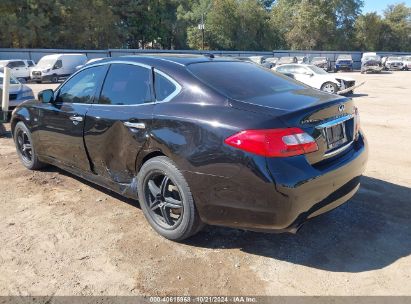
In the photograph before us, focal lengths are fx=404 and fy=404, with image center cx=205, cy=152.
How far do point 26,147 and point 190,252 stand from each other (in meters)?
3.38

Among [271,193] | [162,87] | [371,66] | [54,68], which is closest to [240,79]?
[162,87]

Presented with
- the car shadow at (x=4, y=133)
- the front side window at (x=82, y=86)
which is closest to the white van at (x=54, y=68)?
the car shadow at (x=4, y=133)

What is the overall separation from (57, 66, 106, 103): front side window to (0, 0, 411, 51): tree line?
38.5m

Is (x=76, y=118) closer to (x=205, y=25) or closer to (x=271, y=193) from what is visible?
(x=271, y=193)

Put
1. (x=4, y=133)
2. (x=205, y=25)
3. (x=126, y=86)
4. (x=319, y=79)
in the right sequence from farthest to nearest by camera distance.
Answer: (x=205, y=25) → (x=319, y=79) → (x=4, y=133) → (x=126, y=86)

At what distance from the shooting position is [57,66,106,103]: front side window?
4332 millimetres

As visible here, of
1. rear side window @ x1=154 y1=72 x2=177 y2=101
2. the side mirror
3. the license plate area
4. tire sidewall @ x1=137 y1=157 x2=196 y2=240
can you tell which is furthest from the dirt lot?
rear side window @ x1=154 y1=72 x2=177 y2=101

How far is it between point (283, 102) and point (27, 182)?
3599 mm

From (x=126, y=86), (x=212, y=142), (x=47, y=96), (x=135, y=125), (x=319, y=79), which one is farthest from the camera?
(x=319, y=79)

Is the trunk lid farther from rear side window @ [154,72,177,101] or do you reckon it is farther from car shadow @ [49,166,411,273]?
car shadow @ [49,166,411,273]

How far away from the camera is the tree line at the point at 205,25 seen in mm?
40656

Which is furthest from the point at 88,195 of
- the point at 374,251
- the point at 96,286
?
the point at 374,251

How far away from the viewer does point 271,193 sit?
9.55 feet

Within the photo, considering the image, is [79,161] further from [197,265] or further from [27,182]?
[197,265]
